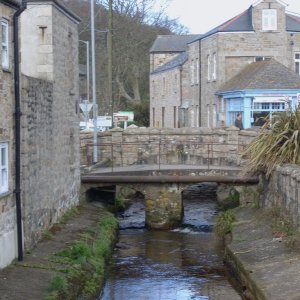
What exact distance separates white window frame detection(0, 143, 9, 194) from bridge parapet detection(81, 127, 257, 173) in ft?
62.0

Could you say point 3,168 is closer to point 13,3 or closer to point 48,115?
point 13,3

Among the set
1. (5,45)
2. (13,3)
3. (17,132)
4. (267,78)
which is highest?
(13,3)

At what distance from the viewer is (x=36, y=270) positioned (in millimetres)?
16734

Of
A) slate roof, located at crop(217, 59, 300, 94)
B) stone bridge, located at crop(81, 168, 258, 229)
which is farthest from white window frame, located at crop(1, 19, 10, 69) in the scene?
slate roof, located at crop(217, 59, 300, 94)

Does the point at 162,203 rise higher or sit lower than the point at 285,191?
lower

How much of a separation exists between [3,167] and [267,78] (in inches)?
1047

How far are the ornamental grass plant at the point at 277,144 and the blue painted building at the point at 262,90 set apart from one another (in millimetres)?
14999

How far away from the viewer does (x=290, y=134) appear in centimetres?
2448

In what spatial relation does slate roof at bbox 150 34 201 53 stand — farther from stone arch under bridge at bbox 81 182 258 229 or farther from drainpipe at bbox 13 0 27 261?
drainpipe at bbox 13 0 27 261

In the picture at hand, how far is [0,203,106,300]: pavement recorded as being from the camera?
48.3 feet

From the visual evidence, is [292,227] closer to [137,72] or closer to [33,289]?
[33,289]

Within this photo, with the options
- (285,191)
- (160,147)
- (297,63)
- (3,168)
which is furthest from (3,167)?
(297,63)

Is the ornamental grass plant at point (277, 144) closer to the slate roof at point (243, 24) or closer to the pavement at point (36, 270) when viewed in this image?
the pavement at point (36, 270)

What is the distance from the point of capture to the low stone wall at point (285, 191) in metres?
20.2
